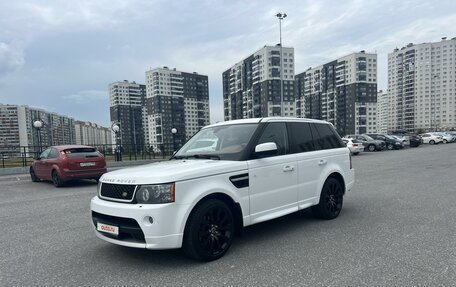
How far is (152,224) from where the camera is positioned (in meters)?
3.43

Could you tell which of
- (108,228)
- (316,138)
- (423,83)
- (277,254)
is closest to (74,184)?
(108,228)

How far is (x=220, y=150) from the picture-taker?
4539mm

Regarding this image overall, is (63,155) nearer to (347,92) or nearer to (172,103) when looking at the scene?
(172,103)

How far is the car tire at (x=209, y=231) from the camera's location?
11.9 ft

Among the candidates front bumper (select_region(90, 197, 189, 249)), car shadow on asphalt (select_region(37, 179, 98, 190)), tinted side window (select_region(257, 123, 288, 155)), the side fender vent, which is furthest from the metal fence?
the side fender vent

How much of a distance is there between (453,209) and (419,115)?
94.0m

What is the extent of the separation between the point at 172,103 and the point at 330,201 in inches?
2451

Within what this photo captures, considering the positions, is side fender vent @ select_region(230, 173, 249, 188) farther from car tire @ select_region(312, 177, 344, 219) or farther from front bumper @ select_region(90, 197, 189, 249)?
car tire @ select_region(312, 177, 344, 219)

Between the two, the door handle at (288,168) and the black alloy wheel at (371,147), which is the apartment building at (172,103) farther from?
the door handle at (288,168)

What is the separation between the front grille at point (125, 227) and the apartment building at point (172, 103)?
59.3 m

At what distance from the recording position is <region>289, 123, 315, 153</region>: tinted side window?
16.9 feet

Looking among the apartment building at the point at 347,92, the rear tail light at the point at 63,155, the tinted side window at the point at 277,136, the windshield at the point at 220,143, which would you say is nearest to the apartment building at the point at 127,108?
the apartment building at the point at 347,92

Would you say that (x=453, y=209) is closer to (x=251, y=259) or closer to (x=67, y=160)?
(x=251, y=259)

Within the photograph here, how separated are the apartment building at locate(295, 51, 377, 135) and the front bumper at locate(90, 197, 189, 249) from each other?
74969mm
